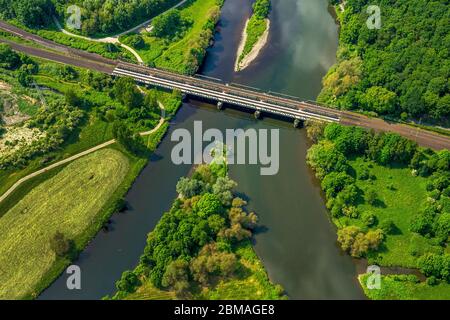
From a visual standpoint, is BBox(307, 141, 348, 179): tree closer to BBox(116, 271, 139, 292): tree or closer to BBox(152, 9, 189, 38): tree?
BBox(116, 271, 139, 292): tree

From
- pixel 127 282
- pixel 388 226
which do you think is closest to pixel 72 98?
pixel 127 282

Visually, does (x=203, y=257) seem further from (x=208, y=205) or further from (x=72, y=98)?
(x=72, y=98)

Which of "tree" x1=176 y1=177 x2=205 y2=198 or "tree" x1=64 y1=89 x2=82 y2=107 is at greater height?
"tree" x1=64 y1=89 x2=82 y2=107


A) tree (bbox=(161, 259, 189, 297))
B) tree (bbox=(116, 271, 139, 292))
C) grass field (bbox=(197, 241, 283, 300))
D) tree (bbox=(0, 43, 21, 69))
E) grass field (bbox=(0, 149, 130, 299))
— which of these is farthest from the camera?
tree (bbox=(0, 43, 21, 69))

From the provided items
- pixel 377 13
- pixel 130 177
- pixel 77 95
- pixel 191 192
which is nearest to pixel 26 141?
pixel 77 95

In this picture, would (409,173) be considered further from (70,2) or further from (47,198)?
(70,2)

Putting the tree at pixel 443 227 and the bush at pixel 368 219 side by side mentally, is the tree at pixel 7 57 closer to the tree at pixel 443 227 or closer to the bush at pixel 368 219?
the bush at pixel 368 219

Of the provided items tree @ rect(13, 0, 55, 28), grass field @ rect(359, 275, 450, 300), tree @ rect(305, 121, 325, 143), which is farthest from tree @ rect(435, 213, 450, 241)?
tree @ rect(13, 0, 55, 28)
